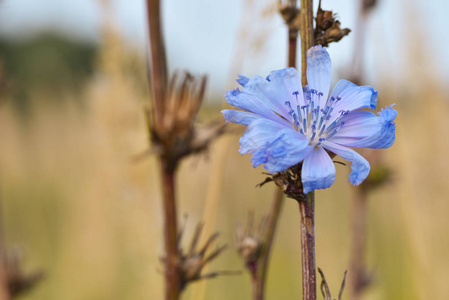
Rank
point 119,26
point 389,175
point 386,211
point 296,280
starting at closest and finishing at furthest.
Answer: point 119,26
point 389,175
point 296,280
point 386,211

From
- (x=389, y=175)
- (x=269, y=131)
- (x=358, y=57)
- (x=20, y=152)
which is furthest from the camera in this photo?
(x=20, y=152)

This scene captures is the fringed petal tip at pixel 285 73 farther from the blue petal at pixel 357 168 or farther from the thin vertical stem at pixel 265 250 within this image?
the thin vertical stem at pixel 265 250

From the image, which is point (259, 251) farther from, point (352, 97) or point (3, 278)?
point (3, 278)

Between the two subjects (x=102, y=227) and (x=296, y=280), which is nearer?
(x=102, y=227)

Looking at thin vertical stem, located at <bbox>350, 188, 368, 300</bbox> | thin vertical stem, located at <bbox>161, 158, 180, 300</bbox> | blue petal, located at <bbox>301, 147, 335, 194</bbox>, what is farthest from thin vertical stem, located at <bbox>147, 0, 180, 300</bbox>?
thin vertical stem, located at <bbox>350, 188, 368, 300</bbox>

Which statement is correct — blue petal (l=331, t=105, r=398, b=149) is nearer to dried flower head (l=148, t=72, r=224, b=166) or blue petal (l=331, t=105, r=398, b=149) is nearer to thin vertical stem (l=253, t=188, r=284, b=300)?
thin vertical stem (l=253, t=188, r=284, b=300)

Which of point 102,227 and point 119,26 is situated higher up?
point 119,26

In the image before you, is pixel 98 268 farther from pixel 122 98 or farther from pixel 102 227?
pixel 122 98

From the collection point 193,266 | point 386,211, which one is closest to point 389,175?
point 193,266

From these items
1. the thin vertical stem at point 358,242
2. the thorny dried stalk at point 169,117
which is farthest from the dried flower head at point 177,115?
A: the thin vertical stem at point 358,242

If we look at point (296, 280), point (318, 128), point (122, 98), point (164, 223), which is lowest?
point (296, 280)
